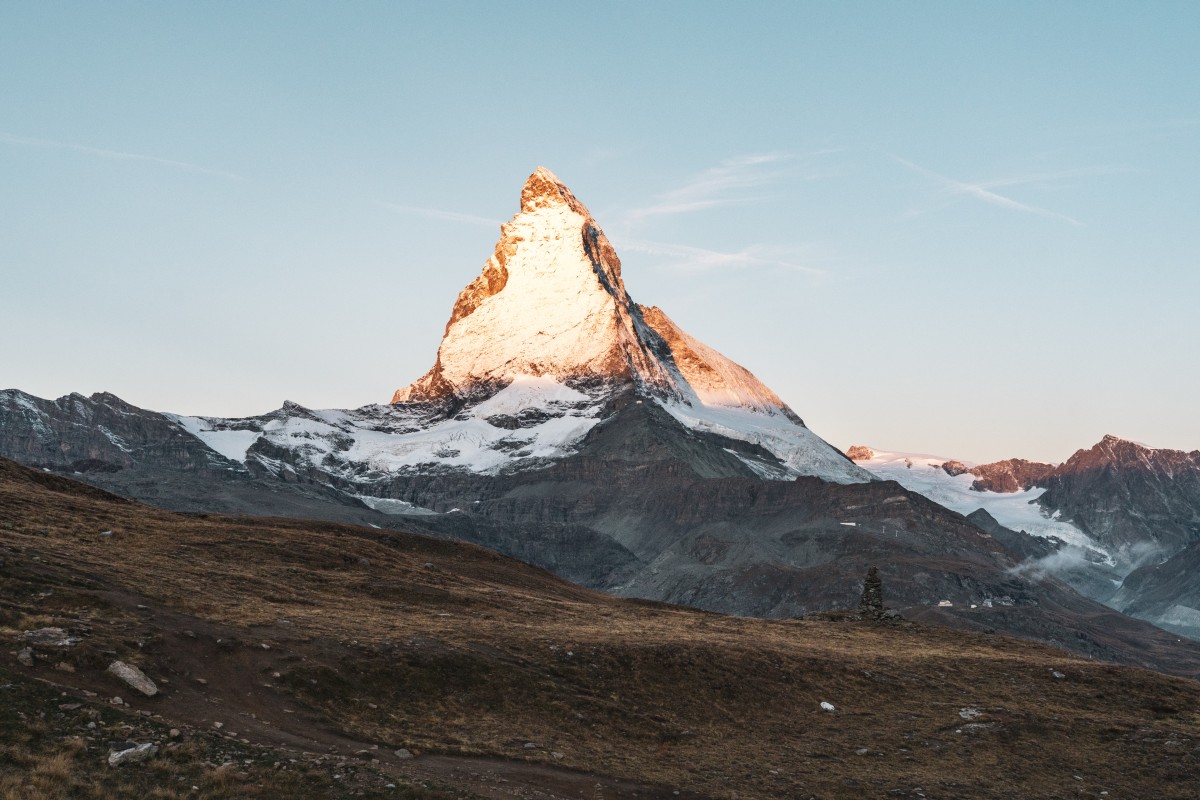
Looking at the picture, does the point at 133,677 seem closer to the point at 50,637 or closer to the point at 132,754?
the point at 50,637

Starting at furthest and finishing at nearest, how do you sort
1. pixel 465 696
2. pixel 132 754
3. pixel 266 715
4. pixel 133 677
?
pixel 465 696, pixel 266 715, pixel 133 677, pixel 132 754

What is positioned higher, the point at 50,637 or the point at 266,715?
the point at 50,637

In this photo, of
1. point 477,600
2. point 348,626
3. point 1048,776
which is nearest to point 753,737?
point 1048,776

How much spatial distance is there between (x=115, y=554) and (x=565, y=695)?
21.9 meters

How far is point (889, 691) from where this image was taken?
52.0m

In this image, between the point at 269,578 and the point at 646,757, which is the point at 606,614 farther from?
the point at 646,757

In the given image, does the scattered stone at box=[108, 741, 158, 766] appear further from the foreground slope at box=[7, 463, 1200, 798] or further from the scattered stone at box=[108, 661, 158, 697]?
the scattered stone at box=[108, 661, 158, 697]

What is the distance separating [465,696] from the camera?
40125mm

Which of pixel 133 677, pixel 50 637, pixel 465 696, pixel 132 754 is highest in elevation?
pixel 50 637

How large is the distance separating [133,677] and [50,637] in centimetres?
320

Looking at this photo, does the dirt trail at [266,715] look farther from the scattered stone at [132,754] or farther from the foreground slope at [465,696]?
the scattered stone at [132,754]

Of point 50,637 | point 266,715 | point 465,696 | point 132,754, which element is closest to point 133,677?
point 50,637

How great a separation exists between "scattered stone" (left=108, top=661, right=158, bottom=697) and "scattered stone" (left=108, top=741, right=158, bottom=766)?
14.0 feet

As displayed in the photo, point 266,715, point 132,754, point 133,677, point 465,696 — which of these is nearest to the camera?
Result: point 132,754
